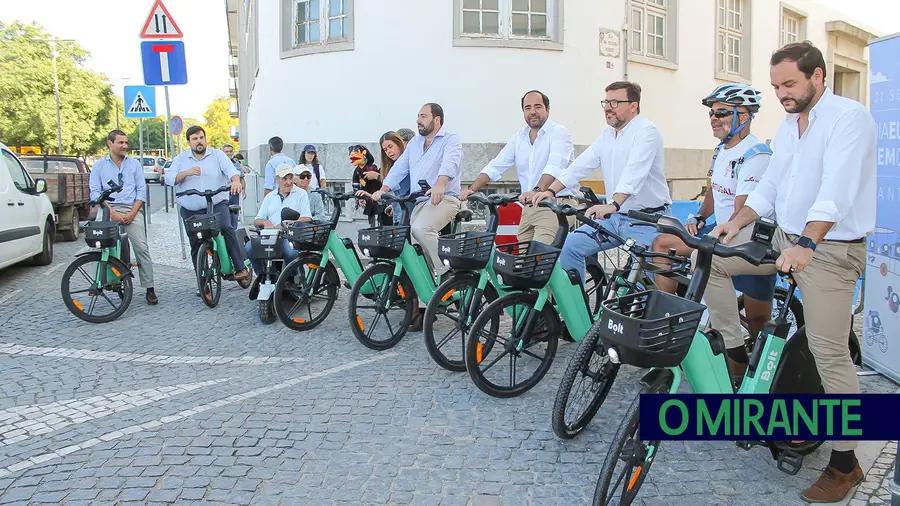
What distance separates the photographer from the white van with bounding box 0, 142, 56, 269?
9352 millimetres

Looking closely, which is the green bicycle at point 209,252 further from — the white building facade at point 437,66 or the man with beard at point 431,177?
the white building facade at point 437,66

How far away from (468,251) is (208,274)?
3.66 metres

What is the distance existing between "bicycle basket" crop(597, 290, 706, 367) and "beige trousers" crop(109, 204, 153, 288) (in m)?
6.15

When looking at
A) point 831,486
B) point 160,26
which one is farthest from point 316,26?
point 831,486

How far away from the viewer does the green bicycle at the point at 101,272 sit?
731 cm

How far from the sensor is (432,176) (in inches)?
275

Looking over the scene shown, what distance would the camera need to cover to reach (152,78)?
10.4m

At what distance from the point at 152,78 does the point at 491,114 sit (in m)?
5.02

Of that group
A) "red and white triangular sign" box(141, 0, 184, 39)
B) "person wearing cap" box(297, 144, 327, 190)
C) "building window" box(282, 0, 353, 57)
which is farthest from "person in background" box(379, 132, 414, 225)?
"building window" box(282, 0, 353, 57)

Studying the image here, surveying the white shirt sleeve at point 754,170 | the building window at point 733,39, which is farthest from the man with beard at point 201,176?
the building window at point 733,39

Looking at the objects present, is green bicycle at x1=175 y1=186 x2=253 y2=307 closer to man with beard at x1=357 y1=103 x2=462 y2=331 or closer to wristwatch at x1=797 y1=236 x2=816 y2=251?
man with beard at x1=357 y1=103 x2=462 y2=331

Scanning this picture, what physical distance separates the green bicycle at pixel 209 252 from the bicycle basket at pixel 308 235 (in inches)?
56.2

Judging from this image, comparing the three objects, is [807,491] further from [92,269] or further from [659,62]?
[659,62]

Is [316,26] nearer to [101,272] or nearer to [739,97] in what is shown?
[101,272]
